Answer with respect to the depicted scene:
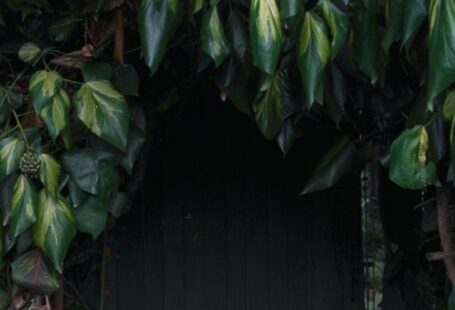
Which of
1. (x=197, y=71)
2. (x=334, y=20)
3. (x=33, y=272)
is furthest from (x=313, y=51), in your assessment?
(x=33, y=272)

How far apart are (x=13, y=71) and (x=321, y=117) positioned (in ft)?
4.73

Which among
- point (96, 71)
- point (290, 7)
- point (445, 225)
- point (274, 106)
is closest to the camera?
point (290, 7)

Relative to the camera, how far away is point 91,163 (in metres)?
2.55

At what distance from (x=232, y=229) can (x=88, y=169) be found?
204cm

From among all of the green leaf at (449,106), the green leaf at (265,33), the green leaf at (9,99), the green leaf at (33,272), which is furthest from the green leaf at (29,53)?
the green leaf at (449,106)

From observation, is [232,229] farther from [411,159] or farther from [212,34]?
[212,34]

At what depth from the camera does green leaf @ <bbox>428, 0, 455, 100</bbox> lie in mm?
2029

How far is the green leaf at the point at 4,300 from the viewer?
8.90ft

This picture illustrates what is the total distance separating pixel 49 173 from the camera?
2480mm

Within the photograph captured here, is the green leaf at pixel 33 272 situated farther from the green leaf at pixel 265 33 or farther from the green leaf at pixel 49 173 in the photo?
the green leaf at pixel 265 33

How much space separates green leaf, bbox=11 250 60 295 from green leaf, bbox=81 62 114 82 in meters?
0.54

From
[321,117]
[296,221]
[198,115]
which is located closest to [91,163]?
[321,117]

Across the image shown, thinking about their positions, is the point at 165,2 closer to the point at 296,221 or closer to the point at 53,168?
the point at 53,168

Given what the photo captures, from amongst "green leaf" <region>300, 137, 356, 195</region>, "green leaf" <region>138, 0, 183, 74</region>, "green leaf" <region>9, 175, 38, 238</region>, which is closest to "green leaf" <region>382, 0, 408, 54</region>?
"green leaf" <region>138, 0, 183, 74</region>
